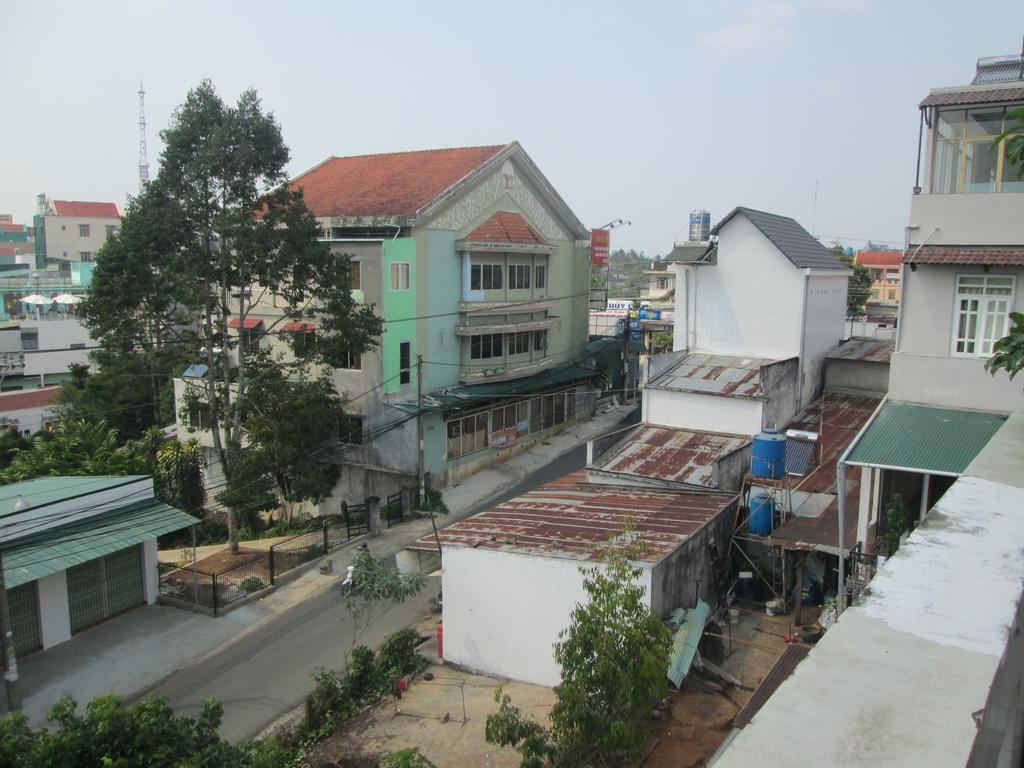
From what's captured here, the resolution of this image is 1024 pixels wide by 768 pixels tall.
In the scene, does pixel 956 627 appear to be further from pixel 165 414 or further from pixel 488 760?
pixel 165 414

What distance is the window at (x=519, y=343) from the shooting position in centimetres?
2955

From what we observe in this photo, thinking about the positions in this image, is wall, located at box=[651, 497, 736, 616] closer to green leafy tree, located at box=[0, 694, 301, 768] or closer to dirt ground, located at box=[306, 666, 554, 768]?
dirt ground, located at box=[306, 666, 554, 768]

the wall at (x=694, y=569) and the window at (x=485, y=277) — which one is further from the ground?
the window at (x=485, y=277)

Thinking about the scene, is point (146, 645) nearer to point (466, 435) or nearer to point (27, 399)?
point (466, 435)

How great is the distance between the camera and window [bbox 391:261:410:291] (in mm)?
24203

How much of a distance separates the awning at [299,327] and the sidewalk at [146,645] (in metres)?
6.08

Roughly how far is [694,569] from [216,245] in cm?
1397

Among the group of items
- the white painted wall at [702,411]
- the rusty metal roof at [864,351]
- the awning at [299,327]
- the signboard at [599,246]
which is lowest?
the white painted wall at [702,411]

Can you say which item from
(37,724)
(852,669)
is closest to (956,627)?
(852,669)

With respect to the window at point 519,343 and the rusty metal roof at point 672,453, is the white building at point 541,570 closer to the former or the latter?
the rusty metal roof at point 672,453

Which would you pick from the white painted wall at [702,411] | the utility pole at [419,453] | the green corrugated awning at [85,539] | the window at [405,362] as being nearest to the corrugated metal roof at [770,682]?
the white painted wall at [702,411]

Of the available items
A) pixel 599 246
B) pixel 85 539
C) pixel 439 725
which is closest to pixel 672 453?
pixel 439 725

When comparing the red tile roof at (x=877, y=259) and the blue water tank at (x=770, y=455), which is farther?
the red tile roof at (x=877, y=259)

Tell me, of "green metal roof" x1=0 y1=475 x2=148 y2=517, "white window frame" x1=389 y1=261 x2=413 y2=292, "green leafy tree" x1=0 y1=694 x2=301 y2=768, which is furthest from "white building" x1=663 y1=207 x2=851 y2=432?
"green leafy tree" x1=0 y1=694 x2=301 y2=768
